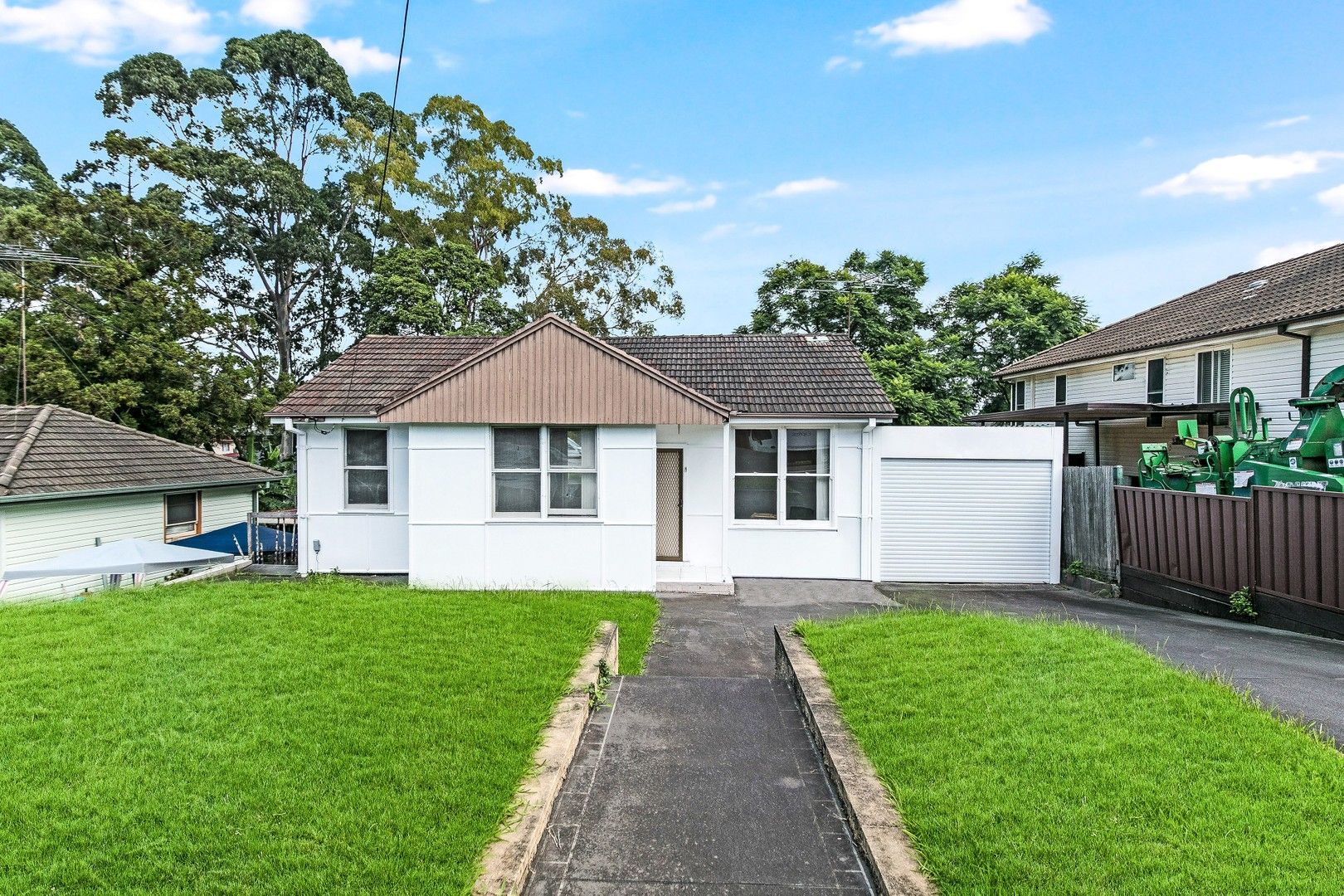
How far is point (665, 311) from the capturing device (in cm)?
3209

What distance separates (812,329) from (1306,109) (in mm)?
17377

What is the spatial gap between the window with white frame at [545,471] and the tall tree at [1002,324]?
897 inches

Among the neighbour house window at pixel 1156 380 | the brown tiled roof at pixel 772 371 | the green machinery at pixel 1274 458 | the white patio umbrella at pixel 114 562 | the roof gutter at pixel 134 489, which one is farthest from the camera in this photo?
the neighbour house window at pixel 1156 380

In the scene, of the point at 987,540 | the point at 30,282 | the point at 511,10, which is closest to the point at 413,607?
the point at 511,10

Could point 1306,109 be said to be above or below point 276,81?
below

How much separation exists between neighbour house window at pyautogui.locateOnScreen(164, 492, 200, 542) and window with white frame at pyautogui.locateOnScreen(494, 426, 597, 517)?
36.0 ft

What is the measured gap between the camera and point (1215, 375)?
1714cm

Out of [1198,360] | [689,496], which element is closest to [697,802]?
[689,496]

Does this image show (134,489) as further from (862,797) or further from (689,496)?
(862,797)

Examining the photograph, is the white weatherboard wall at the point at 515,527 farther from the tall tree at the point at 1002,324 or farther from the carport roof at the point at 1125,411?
the tall tree at the point at 1002,324

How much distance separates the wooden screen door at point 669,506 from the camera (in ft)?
38.7

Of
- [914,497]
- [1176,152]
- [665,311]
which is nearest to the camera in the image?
[914,497]

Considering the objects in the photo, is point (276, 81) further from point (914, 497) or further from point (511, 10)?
point (914, 497)

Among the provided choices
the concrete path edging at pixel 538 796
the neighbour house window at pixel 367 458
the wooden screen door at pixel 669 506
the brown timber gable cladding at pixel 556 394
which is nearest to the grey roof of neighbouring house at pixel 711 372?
the neighbour house window at pixel 367 458
